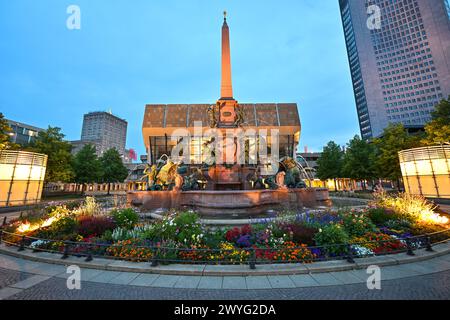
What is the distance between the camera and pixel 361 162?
39969 mm

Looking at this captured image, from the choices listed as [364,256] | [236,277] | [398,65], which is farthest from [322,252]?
[398,65]

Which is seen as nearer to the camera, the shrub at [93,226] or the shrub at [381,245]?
the shrub at [381,245]

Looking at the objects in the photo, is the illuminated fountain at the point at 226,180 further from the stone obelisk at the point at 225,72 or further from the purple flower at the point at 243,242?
the purple flower at the point at 243,242

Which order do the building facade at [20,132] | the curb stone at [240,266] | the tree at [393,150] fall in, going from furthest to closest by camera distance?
the building facade at [20,132], the tree at [393,150], the curb stone at [240,266]

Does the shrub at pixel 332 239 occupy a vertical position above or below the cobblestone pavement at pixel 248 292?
above

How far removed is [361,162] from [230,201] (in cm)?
3846

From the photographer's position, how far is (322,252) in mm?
6648

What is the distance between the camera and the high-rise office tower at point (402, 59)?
110 metres

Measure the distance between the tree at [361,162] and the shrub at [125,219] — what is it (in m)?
42.8

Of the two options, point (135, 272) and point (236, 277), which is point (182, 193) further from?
point (236, 277)

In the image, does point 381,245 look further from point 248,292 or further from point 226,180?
point 226,180

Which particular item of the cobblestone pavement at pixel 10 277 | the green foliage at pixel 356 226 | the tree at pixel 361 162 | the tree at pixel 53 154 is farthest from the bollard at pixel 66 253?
the tree at pixel 361 162

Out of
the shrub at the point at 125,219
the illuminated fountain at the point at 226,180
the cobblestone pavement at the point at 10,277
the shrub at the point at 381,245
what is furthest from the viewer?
the illuminated fountain at the point at 226,180
